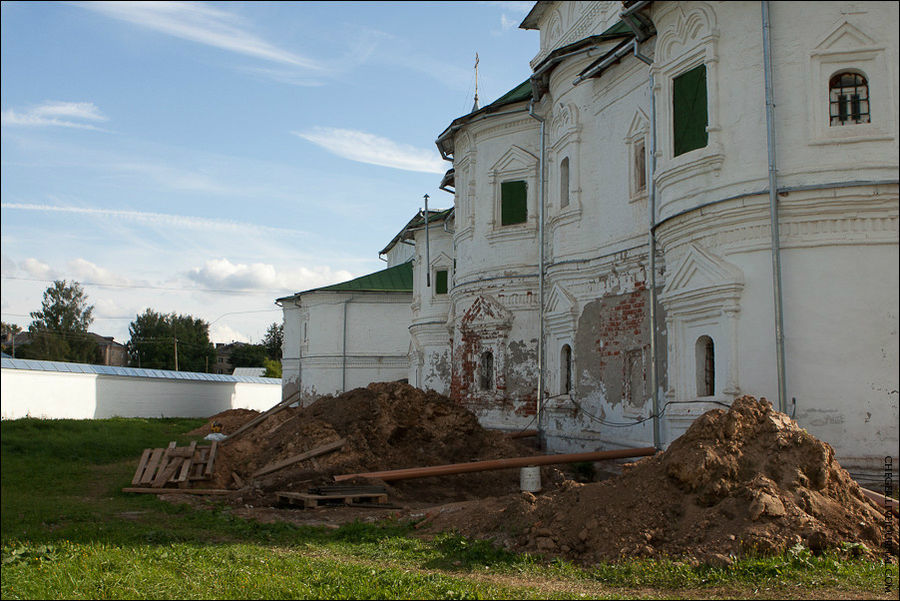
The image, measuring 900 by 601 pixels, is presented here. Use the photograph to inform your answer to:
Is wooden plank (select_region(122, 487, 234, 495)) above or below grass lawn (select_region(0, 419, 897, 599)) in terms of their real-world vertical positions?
below

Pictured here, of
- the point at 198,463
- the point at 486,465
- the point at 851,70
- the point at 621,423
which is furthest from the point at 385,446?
the point at 851,70

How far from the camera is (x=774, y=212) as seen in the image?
10781 millimetres

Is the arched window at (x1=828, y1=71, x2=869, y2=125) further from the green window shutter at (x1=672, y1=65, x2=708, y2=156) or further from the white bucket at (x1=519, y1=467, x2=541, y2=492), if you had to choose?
the white bucket at (x1=519, y1=467, x2=541, y2=492)

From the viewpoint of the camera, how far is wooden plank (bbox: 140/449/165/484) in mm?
14427

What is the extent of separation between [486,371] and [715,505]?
42.0 ft

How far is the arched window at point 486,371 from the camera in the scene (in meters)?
20.6

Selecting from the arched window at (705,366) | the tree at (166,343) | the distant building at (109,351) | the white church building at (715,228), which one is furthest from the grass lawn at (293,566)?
the tree at (166,343)

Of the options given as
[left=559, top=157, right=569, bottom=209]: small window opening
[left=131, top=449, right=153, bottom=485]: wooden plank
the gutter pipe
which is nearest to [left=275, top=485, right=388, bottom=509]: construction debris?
[left=131, top=449, right=153, bottom=485]: wooden plank

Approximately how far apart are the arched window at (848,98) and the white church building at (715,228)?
20 millimetres

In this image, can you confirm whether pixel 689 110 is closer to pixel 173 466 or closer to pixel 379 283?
pixel 173 466

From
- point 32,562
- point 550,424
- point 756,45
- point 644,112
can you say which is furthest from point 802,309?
point 32,562

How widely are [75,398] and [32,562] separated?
71.6ft

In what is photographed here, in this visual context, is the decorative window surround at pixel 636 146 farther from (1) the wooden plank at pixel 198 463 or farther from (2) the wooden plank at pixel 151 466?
(2) the wooden plank at pixel 151 466

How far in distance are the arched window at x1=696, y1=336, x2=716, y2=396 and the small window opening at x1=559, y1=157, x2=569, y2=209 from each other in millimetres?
6784
